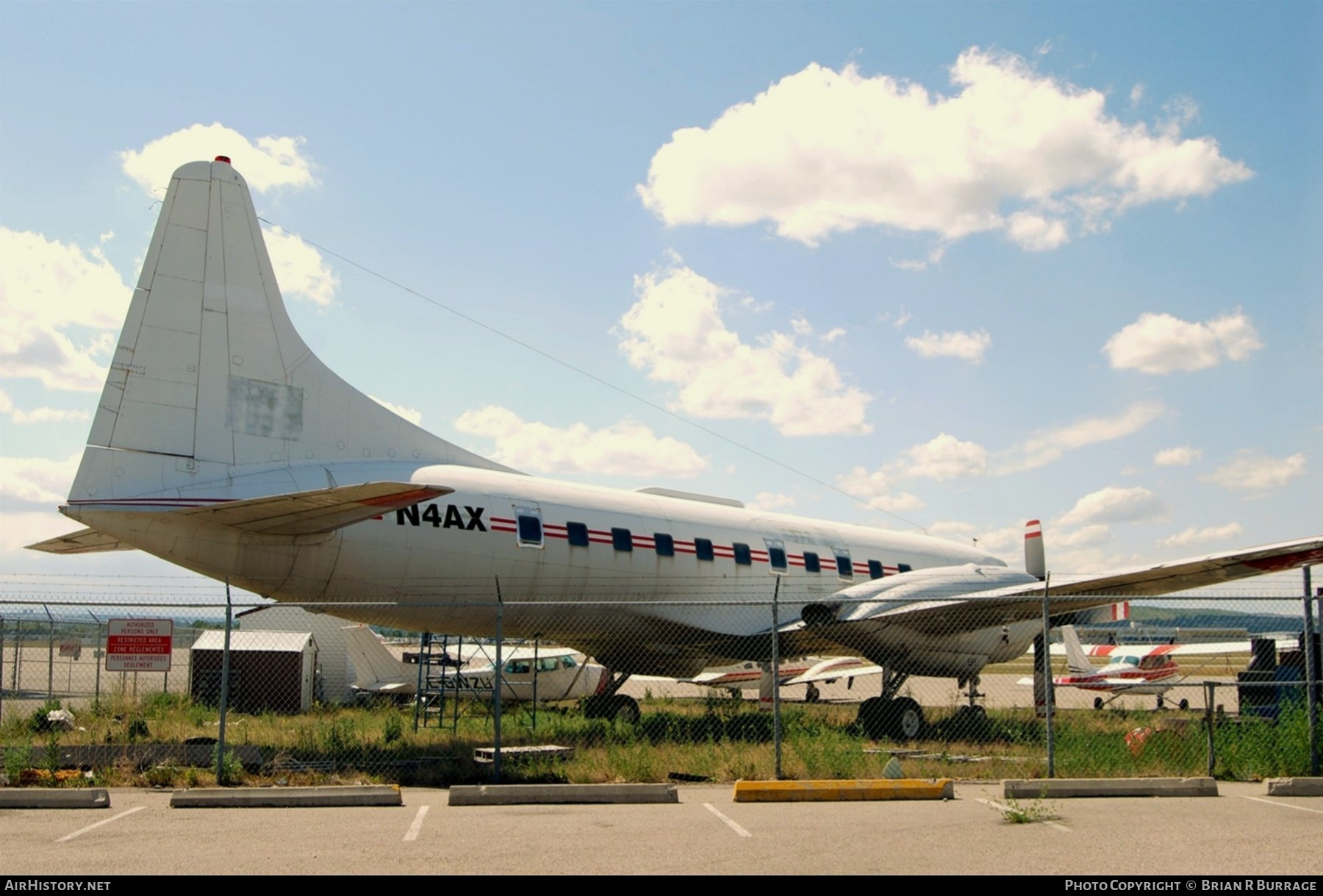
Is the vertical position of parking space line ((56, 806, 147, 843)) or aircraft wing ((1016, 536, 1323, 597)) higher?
aircraft wing ((1016, 536, 1323, 597))

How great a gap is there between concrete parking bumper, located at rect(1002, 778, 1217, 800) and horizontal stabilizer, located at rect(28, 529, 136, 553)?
12894mm

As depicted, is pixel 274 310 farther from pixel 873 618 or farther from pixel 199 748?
pixel 873 618

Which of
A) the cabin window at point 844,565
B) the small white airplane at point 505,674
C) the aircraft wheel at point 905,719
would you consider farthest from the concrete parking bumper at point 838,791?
the small white airplane at point 505,674

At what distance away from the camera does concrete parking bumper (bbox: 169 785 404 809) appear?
1015 centimetres

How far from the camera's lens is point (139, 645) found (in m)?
12.7

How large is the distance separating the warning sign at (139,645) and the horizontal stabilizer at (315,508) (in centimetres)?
142

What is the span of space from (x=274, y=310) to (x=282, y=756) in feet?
19.9

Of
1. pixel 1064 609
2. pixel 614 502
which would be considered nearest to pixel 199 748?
pixel 614 502

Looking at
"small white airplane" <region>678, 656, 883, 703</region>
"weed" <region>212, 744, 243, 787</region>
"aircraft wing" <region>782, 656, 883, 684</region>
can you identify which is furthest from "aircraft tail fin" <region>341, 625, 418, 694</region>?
"weed" <region>212, 744, 243, 787</region>

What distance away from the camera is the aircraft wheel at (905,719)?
17594mm

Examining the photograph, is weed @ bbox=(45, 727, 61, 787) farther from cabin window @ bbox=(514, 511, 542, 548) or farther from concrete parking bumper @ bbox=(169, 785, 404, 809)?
cabin window @ bbox=(514, 511, 542, 548)

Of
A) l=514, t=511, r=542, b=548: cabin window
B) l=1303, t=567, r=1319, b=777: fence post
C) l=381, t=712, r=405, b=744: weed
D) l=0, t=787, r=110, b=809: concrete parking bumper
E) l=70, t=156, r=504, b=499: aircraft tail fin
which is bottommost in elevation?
l=381, t=712, r=405, b=744: weed

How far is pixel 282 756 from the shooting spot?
1245cm

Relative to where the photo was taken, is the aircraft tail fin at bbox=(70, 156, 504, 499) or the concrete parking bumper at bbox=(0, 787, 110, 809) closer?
the concrete parking bumper at bbox=(0, 787, 110, 809)
